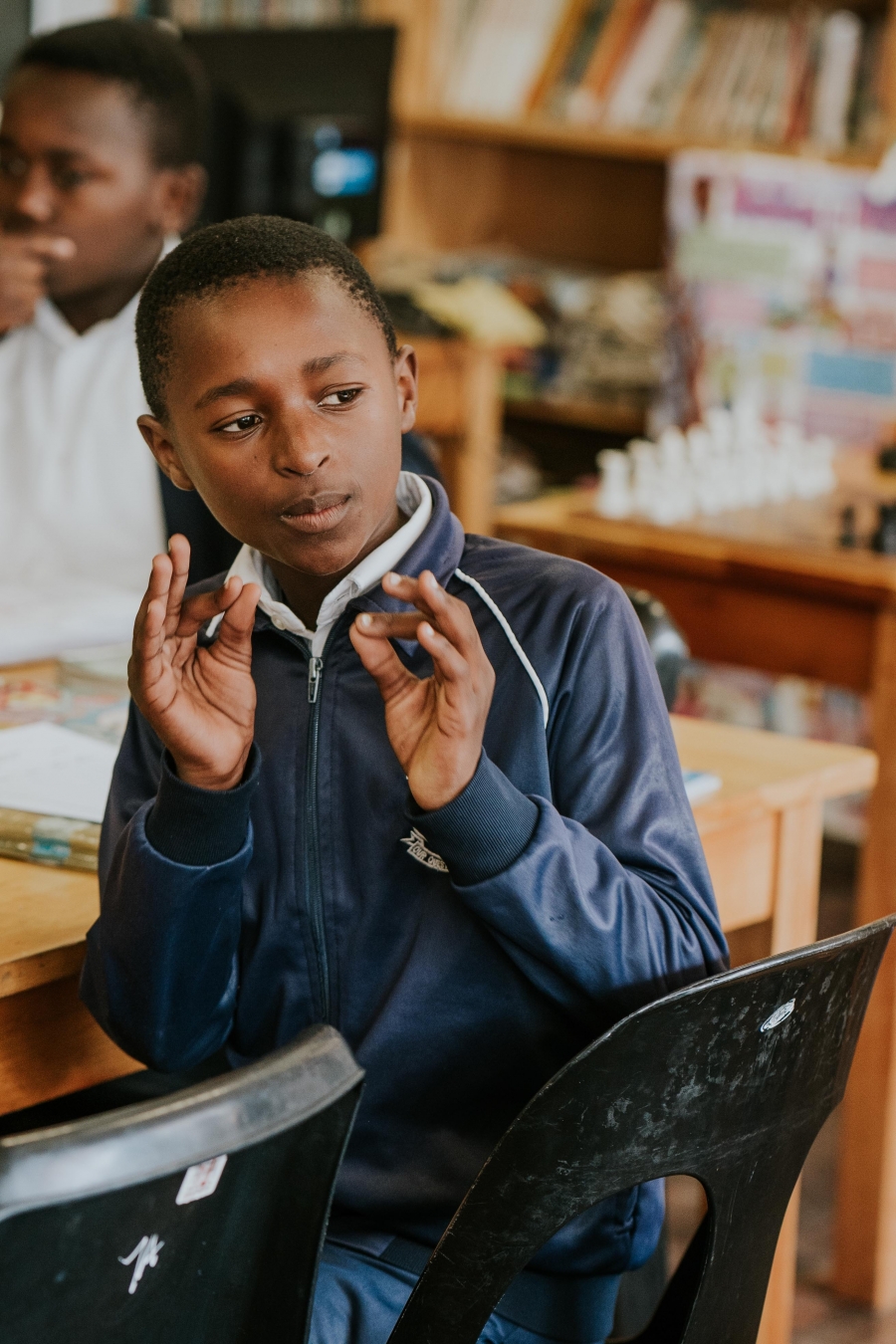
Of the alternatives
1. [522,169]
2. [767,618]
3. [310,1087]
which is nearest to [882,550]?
[767,618]

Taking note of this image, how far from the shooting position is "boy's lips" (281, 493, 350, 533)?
99 centimetres

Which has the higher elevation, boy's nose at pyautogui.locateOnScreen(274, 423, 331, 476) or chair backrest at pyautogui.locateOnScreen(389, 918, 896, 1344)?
boy's nose at pyautogui.locateOnScreen(274, 423, 331, 476)

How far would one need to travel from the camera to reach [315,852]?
3.44 ft

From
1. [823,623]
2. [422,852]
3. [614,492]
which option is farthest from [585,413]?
[422,852]

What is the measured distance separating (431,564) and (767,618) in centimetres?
122

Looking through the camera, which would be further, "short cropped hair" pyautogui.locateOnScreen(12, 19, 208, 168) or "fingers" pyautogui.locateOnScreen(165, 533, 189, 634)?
"short cropped hair" pyautogui.locateOnScreen(12, 19, 208, 168)

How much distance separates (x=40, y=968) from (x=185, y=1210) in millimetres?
412

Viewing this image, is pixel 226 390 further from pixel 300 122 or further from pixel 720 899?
pixel 300 122

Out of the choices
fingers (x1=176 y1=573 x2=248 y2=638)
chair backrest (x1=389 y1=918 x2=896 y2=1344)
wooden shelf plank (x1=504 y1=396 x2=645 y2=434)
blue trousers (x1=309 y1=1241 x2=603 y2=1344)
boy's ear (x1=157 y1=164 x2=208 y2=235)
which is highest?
boy's ear (x1=157 y1=164 x2=208 y2=235)

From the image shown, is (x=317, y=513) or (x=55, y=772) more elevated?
(x=317, y=513)

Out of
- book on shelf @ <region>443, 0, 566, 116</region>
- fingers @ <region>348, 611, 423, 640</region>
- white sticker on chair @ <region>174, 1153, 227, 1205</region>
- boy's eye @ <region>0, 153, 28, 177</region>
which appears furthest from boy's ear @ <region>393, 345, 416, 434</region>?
book on shelf @ <region>443, 0, 566, 116</region>

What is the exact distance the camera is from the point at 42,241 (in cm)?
193

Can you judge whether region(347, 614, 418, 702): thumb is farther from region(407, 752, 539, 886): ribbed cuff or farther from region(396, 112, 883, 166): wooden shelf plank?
region(396, 112, 883, 166): wooden shelf plank

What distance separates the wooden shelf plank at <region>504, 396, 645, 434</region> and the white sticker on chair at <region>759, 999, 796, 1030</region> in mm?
2924
